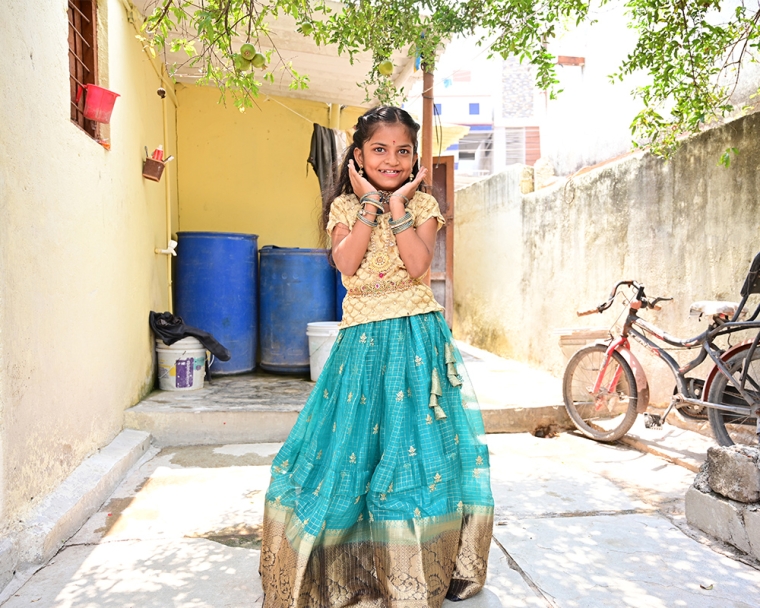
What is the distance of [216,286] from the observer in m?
5.02

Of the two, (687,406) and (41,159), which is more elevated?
(41,159)

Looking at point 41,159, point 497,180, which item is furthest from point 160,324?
point 497,180

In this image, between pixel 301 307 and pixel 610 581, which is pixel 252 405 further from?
pixel 610 581

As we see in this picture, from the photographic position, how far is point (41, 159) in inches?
94.7

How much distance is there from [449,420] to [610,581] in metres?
0.89

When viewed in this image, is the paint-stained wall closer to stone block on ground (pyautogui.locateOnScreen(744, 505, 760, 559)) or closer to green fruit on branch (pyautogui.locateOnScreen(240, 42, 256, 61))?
stone block on ground (pyautogui.locateOnScreen(744, 505, 760, 559))

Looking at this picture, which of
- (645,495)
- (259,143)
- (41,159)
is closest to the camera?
(41,159)

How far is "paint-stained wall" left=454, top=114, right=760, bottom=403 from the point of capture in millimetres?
3707

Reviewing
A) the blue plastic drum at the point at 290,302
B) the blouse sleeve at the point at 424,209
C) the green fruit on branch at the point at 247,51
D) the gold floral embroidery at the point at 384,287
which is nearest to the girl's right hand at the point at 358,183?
the blouse sleeve at the point at 424,209

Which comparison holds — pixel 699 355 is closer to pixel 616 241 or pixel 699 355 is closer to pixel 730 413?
pixel 730 413

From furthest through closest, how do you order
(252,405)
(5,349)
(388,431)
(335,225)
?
(252,405)
(5,349)
(335,225)
(388,431)

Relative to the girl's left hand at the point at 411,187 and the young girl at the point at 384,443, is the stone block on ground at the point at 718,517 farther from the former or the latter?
the girl's left hand at the point at 411,187

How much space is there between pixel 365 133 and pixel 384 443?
978 mm

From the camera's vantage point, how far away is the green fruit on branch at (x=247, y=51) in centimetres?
240
